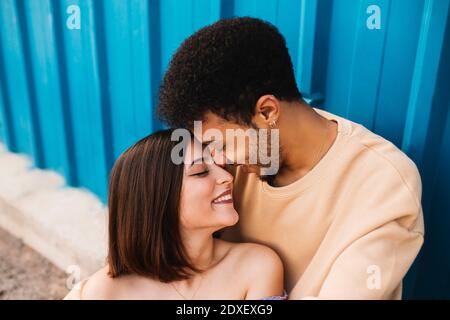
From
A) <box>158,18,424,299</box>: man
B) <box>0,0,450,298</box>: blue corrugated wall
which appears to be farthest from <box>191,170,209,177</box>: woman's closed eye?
<box>0,0,450,298</box>: blue corrugated wall

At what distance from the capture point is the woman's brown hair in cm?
185

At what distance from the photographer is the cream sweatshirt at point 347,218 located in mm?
1539

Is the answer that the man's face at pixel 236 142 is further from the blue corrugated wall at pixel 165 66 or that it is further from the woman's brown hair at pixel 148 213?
the blue corrugated wall at pixel 165 66

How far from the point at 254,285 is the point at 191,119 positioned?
0.66 metres

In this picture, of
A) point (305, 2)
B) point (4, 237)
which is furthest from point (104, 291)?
point (4, 237)

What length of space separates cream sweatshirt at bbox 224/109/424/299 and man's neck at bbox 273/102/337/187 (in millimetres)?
37

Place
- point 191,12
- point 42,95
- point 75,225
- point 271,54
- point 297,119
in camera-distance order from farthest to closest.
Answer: point 42,95 → point 75,225 → point 191,12 → point 297,119 → point 271,54

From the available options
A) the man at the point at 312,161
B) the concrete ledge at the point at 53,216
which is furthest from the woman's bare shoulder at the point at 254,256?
the concrete ledge at the point at 53,216

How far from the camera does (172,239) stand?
6.41 ft

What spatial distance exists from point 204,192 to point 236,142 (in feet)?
0.74

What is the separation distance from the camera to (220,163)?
188cm

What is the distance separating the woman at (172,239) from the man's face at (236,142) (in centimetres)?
7

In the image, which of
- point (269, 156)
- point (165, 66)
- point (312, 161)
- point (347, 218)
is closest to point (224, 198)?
point (269, 156)
